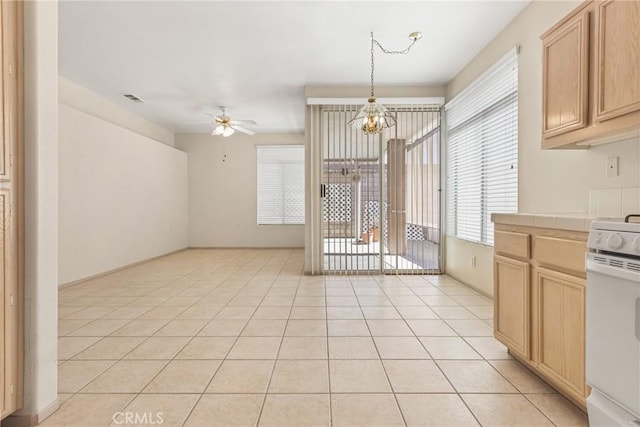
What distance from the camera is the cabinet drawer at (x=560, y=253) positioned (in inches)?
62.5

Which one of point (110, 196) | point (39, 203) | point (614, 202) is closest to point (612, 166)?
point (614, 202)

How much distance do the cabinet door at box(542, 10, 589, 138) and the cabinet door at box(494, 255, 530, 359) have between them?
957 millimetres

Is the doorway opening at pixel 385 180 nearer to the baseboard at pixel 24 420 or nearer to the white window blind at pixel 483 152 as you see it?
the white window blind at pixel 483 152

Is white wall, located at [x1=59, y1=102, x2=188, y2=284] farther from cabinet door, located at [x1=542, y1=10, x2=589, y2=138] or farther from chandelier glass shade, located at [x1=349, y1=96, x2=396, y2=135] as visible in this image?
cabinet door, located at [x1=542, y1=10, x2=589, y2=138]

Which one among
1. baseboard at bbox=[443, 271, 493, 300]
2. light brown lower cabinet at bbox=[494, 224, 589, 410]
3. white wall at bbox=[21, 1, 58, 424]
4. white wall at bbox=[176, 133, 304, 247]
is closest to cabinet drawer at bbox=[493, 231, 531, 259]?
light brown lower cabinet at bbox=[494, 224, 589, 410]

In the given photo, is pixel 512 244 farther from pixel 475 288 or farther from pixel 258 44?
pixel 258 44

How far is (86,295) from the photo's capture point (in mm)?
3934

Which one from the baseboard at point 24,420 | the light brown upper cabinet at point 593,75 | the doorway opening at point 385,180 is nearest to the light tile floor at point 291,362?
the baseboard at point 24,420

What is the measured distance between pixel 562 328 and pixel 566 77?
155 centimetres

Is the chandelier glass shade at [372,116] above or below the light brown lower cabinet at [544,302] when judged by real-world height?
above

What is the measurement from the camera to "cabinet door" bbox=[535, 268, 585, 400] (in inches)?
62.2

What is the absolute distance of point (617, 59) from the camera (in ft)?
5.57

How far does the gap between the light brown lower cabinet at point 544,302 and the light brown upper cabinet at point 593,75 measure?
68 centimetres

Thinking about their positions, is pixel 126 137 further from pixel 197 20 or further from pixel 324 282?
pixel 324 282
